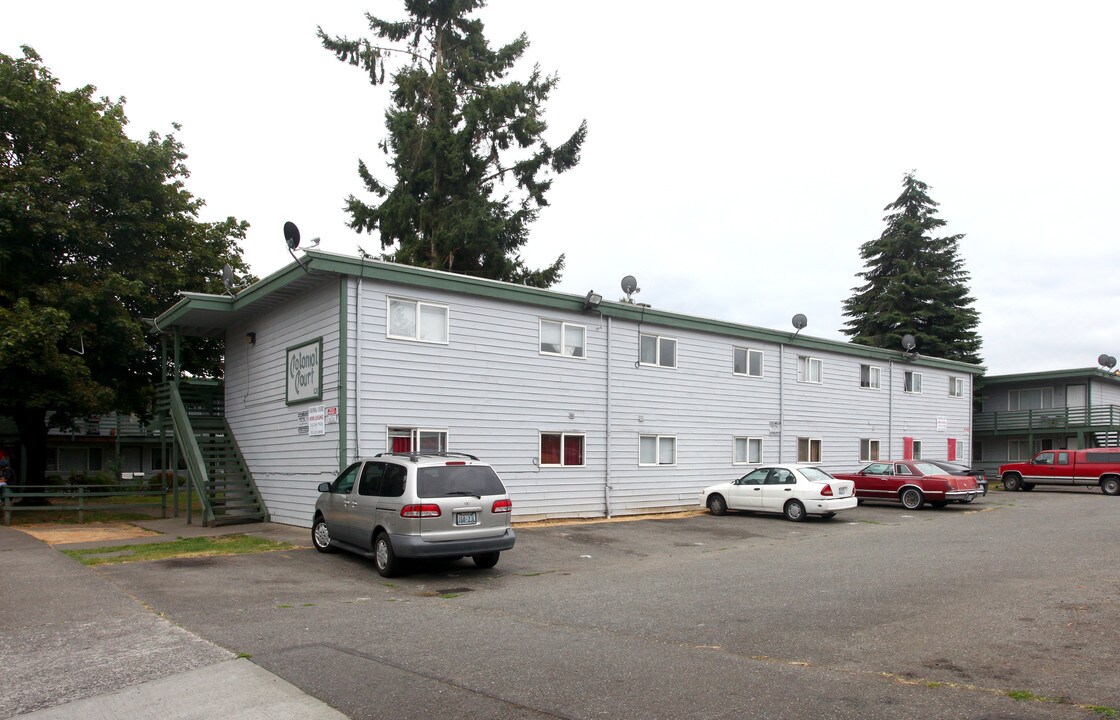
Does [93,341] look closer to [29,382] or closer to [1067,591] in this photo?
[29,382]

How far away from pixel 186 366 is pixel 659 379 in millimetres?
15423

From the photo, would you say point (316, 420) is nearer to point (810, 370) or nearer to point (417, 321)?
point (417, 321)

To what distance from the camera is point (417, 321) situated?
665 inches

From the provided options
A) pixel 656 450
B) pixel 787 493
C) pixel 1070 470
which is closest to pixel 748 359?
pixel 656 450

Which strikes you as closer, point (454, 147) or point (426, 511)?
point (426, 511)

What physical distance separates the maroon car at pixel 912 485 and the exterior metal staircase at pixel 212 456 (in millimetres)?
16982

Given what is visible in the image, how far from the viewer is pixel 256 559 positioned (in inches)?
508

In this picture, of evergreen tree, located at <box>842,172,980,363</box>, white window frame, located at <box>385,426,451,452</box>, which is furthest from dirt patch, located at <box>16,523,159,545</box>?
evergreen tree, located at <box>842,172,980,363</box>

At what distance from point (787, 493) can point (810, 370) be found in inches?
331

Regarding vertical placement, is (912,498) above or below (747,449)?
below

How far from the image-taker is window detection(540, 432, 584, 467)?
62.9 feet

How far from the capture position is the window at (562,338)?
1944 centimetres

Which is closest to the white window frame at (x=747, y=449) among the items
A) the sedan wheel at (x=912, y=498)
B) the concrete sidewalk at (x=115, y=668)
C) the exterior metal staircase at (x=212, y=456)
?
the sedan wheel at (x=912, y=498)

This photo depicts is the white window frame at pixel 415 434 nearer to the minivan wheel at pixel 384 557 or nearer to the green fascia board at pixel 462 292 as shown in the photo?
the green fascia board at pixel 462 292
